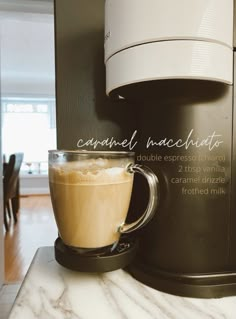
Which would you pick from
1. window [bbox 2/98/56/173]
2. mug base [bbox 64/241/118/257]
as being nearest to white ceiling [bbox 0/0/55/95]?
window [bbox 2/98/56/173]

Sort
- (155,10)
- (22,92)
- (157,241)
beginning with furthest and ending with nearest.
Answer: (22,92), (157,241), (155,10)

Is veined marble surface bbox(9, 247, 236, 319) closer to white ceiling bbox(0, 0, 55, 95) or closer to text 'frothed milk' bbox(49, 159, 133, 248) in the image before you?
text 'frothed milk' bbox(49, 159, 133, 248)

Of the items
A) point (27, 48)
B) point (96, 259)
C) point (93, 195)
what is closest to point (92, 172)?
point (93, 195)

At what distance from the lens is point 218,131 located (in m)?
0.39

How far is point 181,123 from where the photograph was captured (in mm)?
393

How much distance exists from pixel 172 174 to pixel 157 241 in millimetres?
116

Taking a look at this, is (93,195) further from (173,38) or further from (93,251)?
(173,38)

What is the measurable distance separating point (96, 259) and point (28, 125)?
4.37 metres

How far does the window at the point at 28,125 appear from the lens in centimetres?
433

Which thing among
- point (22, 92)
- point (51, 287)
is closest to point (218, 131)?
point (51, 287)

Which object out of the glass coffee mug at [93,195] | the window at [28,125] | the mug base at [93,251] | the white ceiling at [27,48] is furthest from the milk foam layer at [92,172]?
the window at [28,125]

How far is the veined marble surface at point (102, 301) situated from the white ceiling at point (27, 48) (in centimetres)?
113

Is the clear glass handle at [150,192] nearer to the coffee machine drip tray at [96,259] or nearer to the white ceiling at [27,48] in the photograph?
the coffee machine drip tray at [96,259]

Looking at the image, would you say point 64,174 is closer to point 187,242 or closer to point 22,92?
point 187,242
